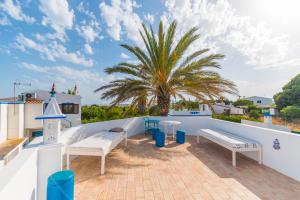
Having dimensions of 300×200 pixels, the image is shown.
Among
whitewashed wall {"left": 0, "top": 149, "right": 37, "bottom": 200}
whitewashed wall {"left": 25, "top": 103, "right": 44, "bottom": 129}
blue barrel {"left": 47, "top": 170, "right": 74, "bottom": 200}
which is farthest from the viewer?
whitewashed wall {"left": 25, "top": 103, "right": 44, "bottom": 129}

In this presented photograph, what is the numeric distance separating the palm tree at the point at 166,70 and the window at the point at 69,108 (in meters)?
9.51

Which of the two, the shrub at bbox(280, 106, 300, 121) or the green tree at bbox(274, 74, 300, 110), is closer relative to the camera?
the shrub at bbox(280, 106, 300, 121)

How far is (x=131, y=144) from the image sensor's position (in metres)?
6.50

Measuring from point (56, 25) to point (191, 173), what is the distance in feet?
34.0

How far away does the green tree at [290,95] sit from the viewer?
2259 centimetres

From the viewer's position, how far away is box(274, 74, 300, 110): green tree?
22.6 metres

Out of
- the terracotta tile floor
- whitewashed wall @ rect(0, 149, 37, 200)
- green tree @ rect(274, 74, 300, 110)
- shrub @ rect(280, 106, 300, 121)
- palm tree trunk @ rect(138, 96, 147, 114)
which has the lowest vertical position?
the terracotta tile floor

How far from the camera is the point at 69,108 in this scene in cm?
1534

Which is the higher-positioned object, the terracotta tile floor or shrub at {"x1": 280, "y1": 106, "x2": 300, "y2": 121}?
shrub at {"x1": 280, "y1": 106, "x2": 300, "y2": 121}

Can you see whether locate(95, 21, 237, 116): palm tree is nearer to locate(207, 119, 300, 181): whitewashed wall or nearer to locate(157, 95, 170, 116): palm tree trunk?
locate(157, 95, 170, 116): palm tree trunk

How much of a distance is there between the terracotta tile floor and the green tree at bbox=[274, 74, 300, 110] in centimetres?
2607

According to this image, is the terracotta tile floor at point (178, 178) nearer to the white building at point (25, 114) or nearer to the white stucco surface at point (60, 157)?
the white stucco surface at point (60, 157)

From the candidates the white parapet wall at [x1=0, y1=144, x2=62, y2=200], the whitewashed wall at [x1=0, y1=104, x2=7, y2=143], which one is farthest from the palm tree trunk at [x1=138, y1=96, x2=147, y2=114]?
the whitewashed wall at [x1=0, y1=104, x2=7, y2=143]

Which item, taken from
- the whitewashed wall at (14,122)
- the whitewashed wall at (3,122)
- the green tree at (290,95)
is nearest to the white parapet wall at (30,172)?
the whitewashed wall at (3,122)
